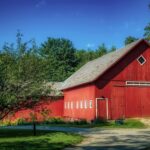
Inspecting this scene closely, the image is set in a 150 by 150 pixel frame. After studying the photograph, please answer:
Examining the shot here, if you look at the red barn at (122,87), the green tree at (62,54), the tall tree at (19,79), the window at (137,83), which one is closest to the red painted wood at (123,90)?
the red barn at (122,87)

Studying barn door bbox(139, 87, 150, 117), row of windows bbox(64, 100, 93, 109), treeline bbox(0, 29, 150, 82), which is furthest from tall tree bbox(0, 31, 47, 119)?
barn door bbox(139, 87, 150, 117)

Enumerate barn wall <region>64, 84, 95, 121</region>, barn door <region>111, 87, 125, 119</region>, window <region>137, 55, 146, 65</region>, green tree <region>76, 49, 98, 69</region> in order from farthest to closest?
green tree <region>76, 49, 98, 69</region> < window <region>137, 55, 146, 65</region> < barn wall <region>64, 84, 95, 121</region> < barn door <region>111, 87, 125, 119</region>

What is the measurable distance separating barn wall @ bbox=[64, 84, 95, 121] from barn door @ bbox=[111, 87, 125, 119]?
81.5 inches

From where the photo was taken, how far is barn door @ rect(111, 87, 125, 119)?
126ft

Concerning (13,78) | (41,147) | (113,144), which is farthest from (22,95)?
(113,144)

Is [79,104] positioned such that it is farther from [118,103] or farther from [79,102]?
[118,103]

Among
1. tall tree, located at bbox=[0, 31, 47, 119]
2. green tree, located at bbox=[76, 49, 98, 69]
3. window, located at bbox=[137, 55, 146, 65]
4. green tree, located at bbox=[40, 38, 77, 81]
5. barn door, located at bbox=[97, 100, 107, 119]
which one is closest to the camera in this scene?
tall tree, located at bbox=[0, 31, 47, 119]

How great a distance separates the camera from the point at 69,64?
86000mm

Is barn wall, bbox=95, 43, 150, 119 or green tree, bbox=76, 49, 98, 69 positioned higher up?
green tree, bbox=76, 49, 98, 69

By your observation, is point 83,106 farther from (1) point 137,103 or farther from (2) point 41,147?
(2) point 41,147

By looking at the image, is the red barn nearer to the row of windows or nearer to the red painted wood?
the red painted wood

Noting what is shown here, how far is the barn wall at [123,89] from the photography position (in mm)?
38531

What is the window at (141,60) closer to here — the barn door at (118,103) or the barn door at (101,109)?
the barn door at (118,103)

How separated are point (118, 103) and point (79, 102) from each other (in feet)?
22.3
